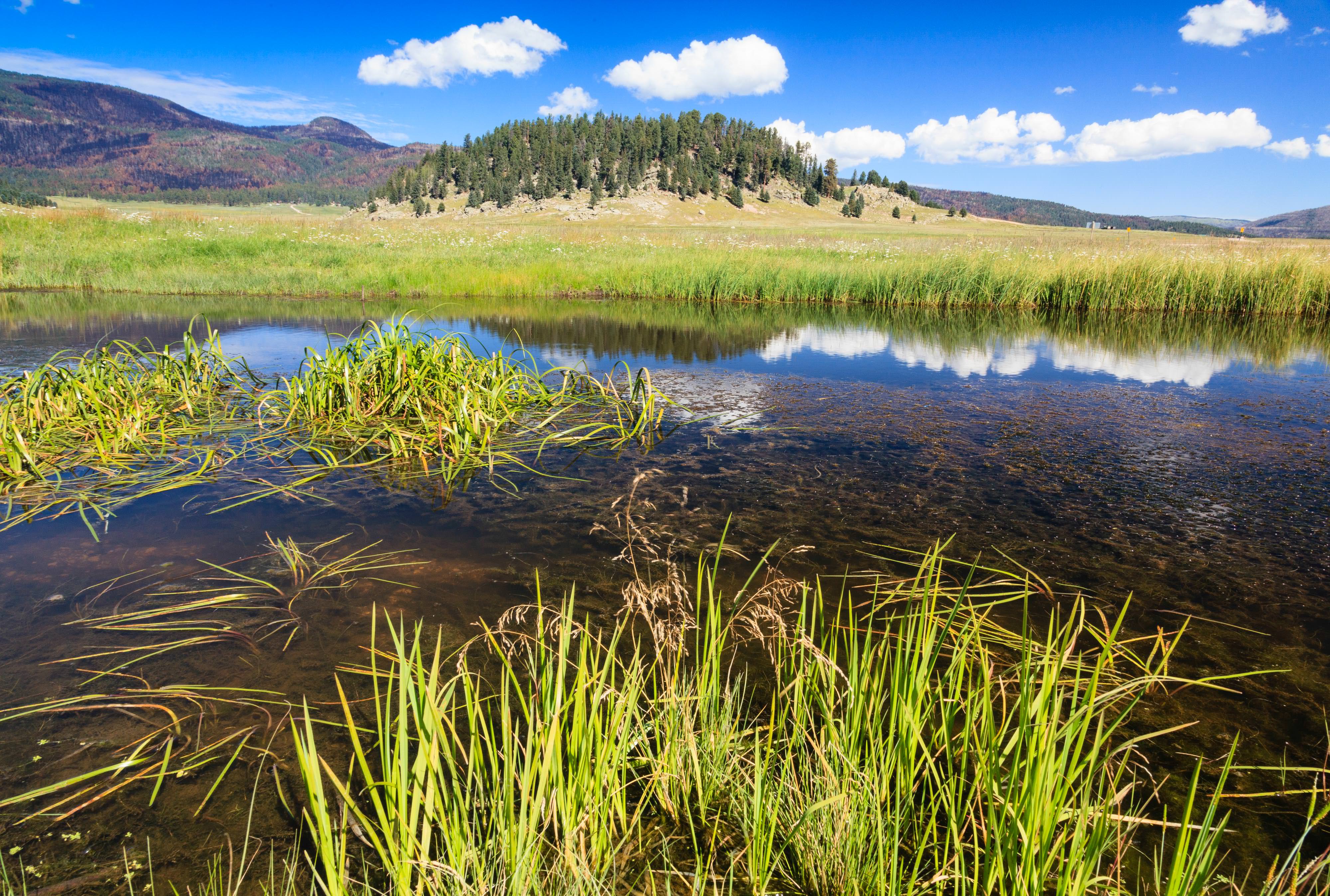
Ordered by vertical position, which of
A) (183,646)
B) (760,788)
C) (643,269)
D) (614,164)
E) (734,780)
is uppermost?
(614,164)

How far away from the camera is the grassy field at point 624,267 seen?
13523 mm

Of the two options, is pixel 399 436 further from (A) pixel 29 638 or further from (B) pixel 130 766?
(B) pixel 130 766

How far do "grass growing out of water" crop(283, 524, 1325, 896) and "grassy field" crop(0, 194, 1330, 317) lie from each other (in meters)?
14.2

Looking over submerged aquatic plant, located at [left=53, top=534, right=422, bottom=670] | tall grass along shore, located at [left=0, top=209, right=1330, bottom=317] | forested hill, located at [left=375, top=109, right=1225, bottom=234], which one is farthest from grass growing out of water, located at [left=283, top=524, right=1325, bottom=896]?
forested hill, located at [left=375, top=109, right=1225, bottom=234]

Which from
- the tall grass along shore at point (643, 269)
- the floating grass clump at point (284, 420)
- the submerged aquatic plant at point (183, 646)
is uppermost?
the tall grass along shore at point (643, 269)

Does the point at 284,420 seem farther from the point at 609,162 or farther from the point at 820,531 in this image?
the point at 609,162

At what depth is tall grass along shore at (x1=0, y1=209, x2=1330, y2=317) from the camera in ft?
44.3

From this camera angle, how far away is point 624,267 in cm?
1720

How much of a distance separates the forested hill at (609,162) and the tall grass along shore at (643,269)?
55.7 m

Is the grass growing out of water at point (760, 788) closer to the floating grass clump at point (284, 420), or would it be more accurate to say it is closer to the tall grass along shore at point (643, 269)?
the floating grass clump at point (284, 420)

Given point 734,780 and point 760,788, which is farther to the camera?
point 734,780

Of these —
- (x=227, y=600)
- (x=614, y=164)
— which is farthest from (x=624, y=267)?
(x=614, y=164)

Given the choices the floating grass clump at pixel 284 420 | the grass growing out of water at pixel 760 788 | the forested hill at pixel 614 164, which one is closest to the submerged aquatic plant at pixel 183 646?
the grass growing out of water at pixel 760 788

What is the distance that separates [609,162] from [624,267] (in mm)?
74048
